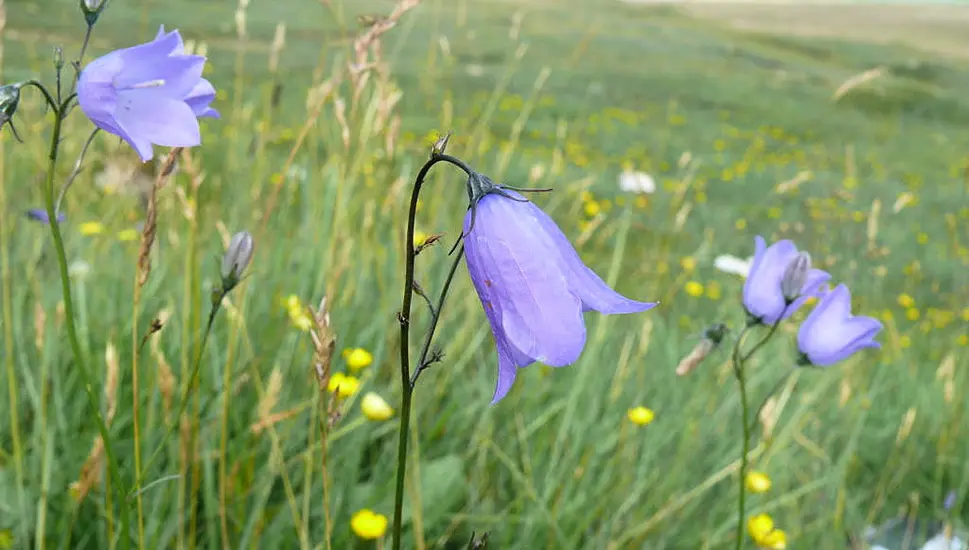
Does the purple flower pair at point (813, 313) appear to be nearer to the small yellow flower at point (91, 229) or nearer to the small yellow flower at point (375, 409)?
the small yellow flower at point (375, 409)

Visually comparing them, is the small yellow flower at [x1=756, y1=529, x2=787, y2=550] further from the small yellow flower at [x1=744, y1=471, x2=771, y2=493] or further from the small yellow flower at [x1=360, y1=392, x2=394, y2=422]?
the small yellow flower at [x1=360, y1=392, x2=394, y2=422]

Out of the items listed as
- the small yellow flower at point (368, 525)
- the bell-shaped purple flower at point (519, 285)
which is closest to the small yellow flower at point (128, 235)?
the small yellow flower at point (368, 525)

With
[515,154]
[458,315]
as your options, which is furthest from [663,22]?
[458,315]

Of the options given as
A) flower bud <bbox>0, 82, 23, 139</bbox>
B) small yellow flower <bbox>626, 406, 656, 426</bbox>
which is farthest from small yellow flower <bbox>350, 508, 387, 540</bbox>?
flower bud <bbox>0, 82, 23, 139</bbox>

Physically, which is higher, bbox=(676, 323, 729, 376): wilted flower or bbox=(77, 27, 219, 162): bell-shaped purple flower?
bbox=(77, 27, 219, 162): bell-shaped purple flower

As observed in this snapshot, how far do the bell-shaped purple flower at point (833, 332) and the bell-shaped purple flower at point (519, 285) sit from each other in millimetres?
683

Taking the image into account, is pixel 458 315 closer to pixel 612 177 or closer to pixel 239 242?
pixel 239 242

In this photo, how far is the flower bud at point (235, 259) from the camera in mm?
1026

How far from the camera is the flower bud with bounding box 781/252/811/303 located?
1157 millimetres

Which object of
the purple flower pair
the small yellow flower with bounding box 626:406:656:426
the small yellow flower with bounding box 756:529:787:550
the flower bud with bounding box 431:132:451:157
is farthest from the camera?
the small yellow flower with bounding box 626:406:656:426

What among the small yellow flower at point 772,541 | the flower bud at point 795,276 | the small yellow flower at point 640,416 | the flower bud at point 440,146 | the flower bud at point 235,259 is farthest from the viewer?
the small yellow flower at point 640,416

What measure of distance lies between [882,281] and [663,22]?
1949 cm

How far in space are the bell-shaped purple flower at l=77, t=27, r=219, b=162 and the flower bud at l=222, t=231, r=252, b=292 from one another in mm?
168

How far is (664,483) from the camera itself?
1.84 meters
